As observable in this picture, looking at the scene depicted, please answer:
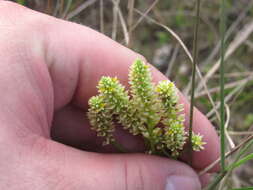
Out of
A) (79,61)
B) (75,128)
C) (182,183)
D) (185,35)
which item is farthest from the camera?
(185,35)

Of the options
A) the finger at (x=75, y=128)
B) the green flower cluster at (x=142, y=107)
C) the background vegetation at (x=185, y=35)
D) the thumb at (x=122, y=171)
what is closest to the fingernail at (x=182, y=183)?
the thumb at (x=122, y=171)

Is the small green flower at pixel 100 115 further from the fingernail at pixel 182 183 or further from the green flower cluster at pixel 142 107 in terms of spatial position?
the fingernail at pixel 182 183

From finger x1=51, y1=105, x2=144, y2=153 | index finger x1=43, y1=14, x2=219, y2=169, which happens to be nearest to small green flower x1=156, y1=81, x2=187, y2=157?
index finger x1=43, y1=14, x2=219, y2=169

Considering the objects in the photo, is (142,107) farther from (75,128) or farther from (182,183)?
(75,128)

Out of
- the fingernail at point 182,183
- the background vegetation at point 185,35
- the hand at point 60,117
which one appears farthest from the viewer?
the background vegetation at point 185,35

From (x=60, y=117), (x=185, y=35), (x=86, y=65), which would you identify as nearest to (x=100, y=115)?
(x=86, y=65)

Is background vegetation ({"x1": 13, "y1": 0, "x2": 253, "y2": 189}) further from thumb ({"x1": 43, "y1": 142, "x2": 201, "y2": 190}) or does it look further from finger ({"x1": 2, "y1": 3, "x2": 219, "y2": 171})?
thumb ({"x1": 43, "y1": 142, "x2": 201, "y2": 190})

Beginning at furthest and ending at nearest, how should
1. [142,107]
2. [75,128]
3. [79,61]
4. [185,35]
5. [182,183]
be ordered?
[185,35], [75,128], [79,61], [182,183], [142,107]
